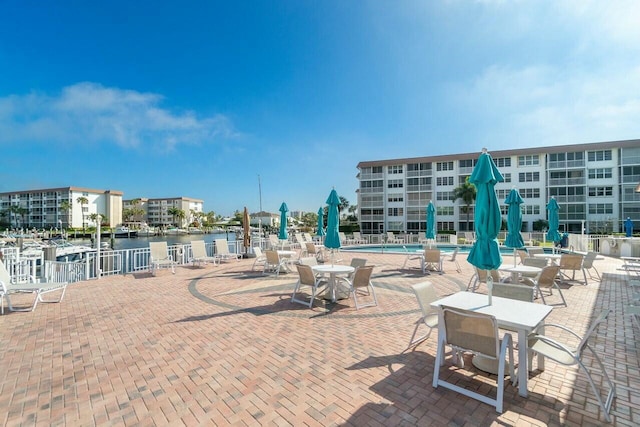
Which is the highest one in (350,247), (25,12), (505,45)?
(25,12)

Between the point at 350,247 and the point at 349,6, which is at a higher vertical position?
the point at 349,6

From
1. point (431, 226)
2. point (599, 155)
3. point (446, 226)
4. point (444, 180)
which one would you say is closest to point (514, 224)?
point (431, 226)

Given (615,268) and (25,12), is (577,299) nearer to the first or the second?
(615,268)

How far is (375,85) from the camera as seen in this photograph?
15.0 meters

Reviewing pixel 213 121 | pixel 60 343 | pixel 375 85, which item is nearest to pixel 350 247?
pixel 375 85

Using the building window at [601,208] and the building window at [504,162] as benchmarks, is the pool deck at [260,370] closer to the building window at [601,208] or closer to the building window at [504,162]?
the building window at [504,162]

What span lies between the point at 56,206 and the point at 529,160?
12551 centimetres

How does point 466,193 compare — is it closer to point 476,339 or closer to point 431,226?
point 431,226

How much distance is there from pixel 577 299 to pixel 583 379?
497 cm

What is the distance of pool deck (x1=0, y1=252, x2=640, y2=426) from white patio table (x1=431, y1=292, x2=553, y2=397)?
272mm

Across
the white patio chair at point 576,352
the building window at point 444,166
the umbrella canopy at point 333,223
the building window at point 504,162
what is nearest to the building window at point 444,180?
the building window at point 444,166

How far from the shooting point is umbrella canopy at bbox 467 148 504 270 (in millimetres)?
4398

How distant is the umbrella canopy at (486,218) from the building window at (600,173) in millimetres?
44280

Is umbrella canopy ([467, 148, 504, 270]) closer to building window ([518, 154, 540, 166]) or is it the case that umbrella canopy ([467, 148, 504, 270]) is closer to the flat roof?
the flat roof
